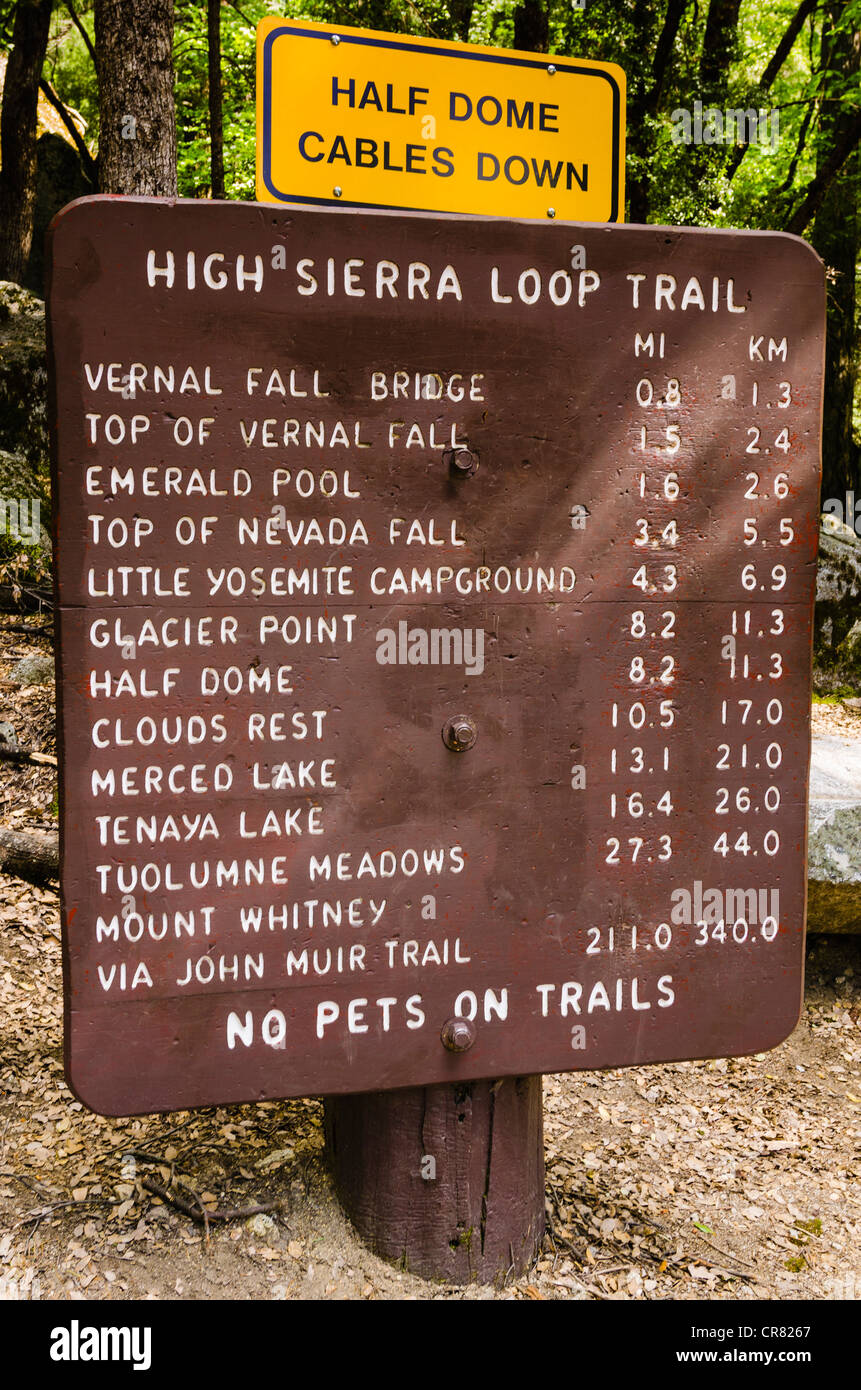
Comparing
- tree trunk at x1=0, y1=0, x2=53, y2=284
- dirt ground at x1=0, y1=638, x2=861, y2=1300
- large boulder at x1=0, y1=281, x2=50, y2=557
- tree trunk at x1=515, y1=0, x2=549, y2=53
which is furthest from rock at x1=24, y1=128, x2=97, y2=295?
dirt ground at x1=0, y1=638, x2=861, y2=1300

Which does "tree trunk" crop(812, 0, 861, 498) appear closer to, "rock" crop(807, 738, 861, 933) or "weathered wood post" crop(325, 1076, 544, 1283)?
"rock" crop(807, 738, 861, 933)

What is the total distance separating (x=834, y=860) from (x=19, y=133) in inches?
462

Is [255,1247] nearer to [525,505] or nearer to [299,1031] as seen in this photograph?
[299,1031]

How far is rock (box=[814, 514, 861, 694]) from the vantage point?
8570 mm

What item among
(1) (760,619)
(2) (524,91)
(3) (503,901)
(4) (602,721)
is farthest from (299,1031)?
(2) (524,91)

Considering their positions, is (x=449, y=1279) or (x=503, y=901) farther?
(x=449, y=1279)

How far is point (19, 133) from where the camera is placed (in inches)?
460

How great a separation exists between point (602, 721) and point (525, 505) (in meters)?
0.54

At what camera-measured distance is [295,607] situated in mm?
2309

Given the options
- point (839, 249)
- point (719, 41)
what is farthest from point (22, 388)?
point (839, 249)

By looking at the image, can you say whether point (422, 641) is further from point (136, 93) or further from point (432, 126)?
point (136, 93)

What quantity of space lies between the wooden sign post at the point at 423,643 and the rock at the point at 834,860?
2.26 meters

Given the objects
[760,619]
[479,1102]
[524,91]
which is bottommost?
[479,1102]
